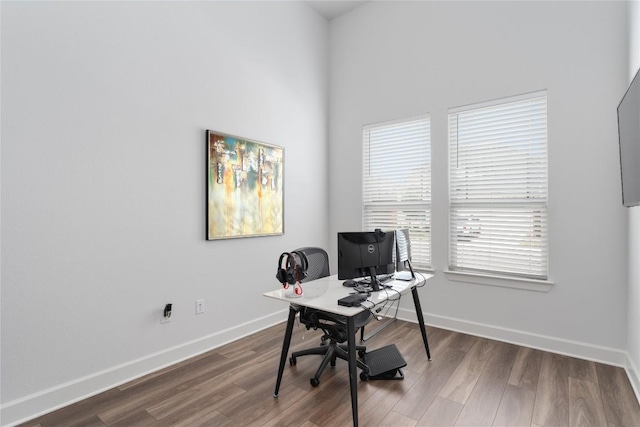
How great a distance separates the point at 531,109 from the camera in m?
3.13

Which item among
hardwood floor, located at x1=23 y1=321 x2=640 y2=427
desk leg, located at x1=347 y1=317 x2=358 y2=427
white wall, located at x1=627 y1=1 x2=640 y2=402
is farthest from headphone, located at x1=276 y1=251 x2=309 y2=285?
white wall, located at x1=627 y1=1 x2=640 y2=402

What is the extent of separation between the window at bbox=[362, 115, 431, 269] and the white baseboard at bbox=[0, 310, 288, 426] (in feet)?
7.20

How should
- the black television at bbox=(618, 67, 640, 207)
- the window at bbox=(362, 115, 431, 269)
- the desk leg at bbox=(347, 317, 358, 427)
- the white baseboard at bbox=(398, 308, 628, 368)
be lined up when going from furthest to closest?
the window at bbox=(362, 115, 431, 269)
the white baseboard at bbox=(398, 308, 628, 368)
the desk leg at bbox=(347, 317, 358, 427)
the black television at bbox=(618, 67, 640, 207)

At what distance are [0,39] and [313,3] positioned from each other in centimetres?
340

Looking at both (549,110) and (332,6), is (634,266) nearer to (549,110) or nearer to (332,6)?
(549,110)

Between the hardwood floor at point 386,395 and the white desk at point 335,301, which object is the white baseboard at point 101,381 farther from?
the white desk at point 335,301

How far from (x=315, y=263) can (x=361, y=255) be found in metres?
0.59

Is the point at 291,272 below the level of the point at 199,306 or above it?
above

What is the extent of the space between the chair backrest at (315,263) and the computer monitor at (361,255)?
1.47 feet

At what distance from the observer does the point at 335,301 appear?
7.22 feet

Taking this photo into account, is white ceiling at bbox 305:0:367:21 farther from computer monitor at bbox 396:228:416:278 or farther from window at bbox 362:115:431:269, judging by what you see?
computer monitor at bbox 396:228:416:278

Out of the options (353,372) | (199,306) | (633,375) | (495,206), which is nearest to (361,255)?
(353,372)

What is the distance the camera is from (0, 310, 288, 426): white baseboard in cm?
202

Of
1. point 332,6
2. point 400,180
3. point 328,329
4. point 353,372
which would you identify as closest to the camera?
point 353,372
